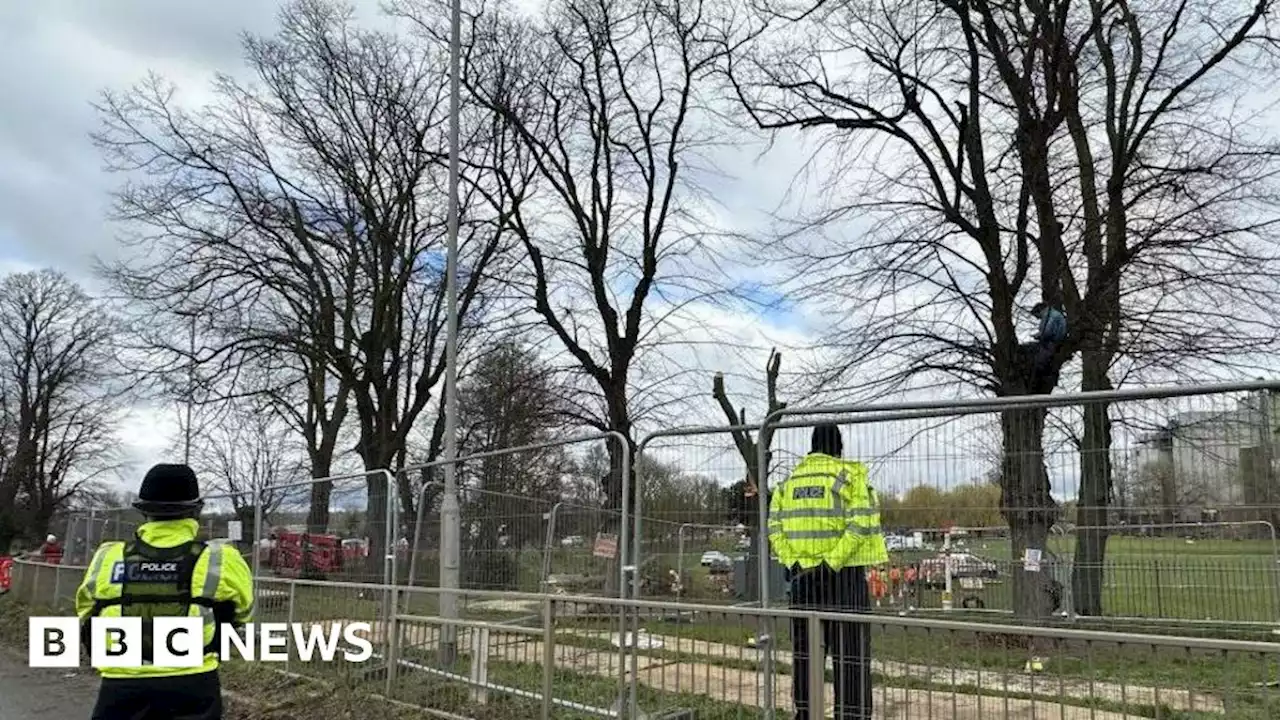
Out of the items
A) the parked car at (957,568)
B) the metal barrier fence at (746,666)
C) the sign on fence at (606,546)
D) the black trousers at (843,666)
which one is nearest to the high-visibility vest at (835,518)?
the parked car at (957,568)

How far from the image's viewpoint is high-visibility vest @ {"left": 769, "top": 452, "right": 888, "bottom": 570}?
6.15 meters

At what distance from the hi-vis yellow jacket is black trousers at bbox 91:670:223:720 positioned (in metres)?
0.04

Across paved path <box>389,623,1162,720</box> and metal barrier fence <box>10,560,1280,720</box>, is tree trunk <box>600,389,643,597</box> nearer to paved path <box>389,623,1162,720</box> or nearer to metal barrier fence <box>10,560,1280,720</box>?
metal barrier fence <box>10,560,1280,720</box>

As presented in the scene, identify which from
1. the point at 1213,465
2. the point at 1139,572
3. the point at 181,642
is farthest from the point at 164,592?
the point at 1213,465

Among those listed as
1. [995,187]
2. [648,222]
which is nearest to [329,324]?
[648,222]

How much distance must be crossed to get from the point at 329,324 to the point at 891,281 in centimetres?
1495

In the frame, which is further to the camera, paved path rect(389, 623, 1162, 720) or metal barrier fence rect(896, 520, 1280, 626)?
metal barrier fence rect(896, 520, 1280, 626)

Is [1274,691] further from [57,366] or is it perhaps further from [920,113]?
[57,366]

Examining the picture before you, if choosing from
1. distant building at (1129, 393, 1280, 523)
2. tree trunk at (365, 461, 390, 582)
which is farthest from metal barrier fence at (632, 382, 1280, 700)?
tree trunk at (365, 461, 390, 582)

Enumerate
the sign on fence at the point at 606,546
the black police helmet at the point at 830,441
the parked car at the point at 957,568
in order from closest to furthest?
the parked car at the point at 957,568 < the black police helmet at the point at 830,441 < the sign on fence at the point at 606,546

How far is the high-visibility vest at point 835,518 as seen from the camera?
615cm

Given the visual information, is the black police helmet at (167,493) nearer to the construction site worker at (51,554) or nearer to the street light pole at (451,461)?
the street light pole at (451,461)

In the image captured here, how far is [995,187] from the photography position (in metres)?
15.3

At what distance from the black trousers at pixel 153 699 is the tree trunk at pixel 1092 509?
4.79 metres
